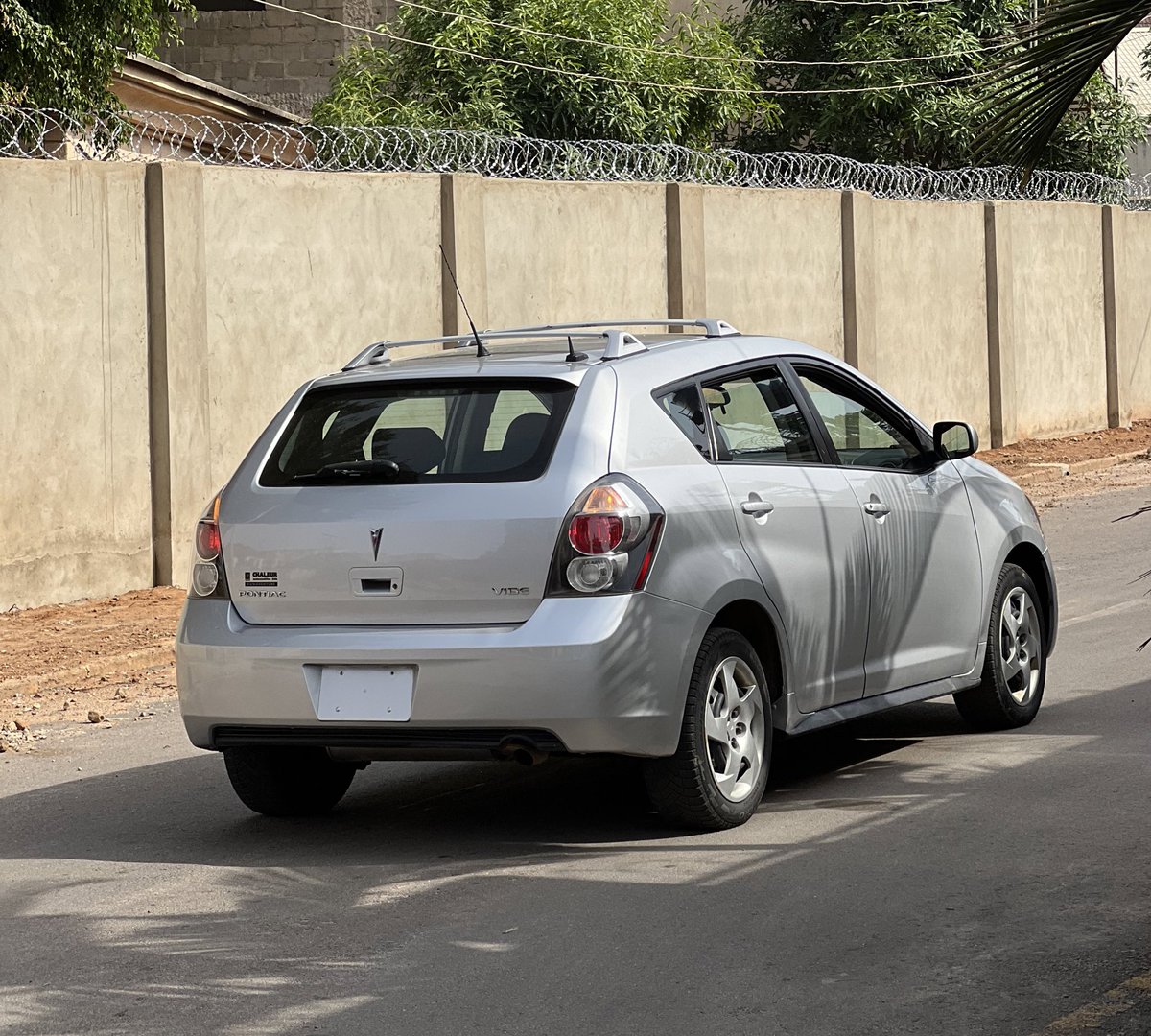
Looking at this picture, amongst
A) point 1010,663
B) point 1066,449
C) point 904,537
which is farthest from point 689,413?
point 1066,449

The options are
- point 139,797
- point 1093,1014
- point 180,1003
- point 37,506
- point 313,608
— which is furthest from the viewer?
point 37,506

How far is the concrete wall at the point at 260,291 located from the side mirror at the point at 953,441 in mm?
6249

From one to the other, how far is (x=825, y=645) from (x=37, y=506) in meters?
6.53

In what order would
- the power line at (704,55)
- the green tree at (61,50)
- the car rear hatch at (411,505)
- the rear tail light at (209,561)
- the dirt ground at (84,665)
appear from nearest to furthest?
1. the car rear hatch at (411,505)
2. the rear tail light at (209,561)
3. the dirt ground at (84,665)
4. the green tree at (61,50)
5. the power line at (704,55)

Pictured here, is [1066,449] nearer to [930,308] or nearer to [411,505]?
[930,308]

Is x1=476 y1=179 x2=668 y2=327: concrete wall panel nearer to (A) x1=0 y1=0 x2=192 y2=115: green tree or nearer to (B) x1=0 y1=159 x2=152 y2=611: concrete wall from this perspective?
(B) x1=0 y1=159 x2=152 y2=611: concrete wall

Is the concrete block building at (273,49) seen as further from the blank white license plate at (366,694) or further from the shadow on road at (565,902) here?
the blank white license plate at (366,694)

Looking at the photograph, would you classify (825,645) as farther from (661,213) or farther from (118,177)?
(661,213)

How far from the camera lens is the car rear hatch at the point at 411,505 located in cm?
630

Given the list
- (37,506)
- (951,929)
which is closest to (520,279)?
(37,506)

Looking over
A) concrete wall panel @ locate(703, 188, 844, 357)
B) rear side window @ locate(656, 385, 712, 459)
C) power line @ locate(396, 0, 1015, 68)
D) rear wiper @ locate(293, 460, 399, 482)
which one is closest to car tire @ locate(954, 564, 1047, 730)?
rear side window @ locate(656, 385, 712, 459)

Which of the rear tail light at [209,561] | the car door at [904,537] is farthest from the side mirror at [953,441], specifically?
the rear tail light at [209,561]

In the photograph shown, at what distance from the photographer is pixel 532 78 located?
2816 cm

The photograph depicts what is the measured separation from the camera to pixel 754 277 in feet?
62.5
